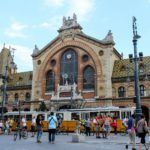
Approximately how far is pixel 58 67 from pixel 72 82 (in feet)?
13.3

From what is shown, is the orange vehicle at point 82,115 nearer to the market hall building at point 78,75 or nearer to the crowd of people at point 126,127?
the crowd of people at point 126,127

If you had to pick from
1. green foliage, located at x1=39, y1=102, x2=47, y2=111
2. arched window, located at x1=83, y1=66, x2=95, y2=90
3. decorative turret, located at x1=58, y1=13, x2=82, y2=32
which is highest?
decorative turret, located at x1=58, y1=13, x2=82, y2=32

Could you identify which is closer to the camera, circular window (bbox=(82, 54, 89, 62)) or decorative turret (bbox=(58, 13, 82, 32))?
circular window (bbox=(82, 54, 89, 62))

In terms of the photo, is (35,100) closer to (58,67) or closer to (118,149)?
(58,67)

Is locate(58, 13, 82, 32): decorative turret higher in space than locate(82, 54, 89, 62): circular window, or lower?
higher

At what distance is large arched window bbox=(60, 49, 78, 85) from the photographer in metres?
51.3

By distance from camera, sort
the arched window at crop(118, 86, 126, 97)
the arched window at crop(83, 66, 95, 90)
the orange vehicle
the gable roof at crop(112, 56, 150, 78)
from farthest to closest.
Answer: the arched window at crop(83, 66, 95, 90), the gable roof at crop(112, 56, 150, 78), the arched window at crop(118, 86, 126, 97), the orange vehicle

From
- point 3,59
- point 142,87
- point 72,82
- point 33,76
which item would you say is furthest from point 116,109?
point 3,59

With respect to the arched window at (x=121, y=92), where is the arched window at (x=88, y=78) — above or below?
above

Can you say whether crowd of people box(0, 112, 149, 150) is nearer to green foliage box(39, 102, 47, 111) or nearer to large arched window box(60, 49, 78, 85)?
green foliage box(39, 102, 47, 111)

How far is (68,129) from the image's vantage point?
36.7 meters

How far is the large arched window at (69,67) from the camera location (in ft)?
168

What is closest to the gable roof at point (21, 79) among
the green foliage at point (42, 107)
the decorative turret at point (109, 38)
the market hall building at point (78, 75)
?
the market hall building at point (78, 75)

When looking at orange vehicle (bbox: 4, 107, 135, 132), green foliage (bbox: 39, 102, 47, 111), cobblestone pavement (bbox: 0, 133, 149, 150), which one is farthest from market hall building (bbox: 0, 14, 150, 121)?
cobblestone pavement (bbox: 0, 133, 149, 150)
